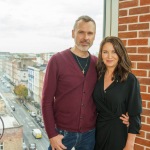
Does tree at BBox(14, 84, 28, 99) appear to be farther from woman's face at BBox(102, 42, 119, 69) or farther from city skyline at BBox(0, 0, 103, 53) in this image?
woman's face at BBox(102, 42, 119, 69)

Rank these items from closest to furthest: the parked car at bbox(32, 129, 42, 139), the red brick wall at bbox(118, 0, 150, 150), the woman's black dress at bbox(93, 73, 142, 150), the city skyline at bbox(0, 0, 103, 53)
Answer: the woman's black dress at bbox(93, 73, 142, 150)
the red brick wall at bbox(118, 0, 150, 150)
the city skyline at bbox(0, 0, 103, 53)
the parked car at bbox(32, 129, 42, 139)

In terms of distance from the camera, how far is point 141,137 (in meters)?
2.29

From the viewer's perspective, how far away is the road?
7.90ft

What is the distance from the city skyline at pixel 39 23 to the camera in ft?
7.62

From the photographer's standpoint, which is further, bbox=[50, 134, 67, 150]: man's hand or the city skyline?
the city skyline

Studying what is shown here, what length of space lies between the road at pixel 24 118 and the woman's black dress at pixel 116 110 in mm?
688

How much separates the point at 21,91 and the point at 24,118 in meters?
0.26

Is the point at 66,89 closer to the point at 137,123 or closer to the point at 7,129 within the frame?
the point at 137,123

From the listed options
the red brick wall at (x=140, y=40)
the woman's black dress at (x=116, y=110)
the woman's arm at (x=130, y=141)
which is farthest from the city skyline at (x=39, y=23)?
the woman's arm at (x=130, y=141)

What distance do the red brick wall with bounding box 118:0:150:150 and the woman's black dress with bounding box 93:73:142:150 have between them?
0.44 meters

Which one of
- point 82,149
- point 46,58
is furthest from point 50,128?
point 46,58

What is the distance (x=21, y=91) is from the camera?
247 cm

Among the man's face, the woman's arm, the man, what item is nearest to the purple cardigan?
the man

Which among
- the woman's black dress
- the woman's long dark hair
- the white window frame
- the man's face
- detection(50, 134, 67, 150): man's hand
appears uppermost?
the white window frame
